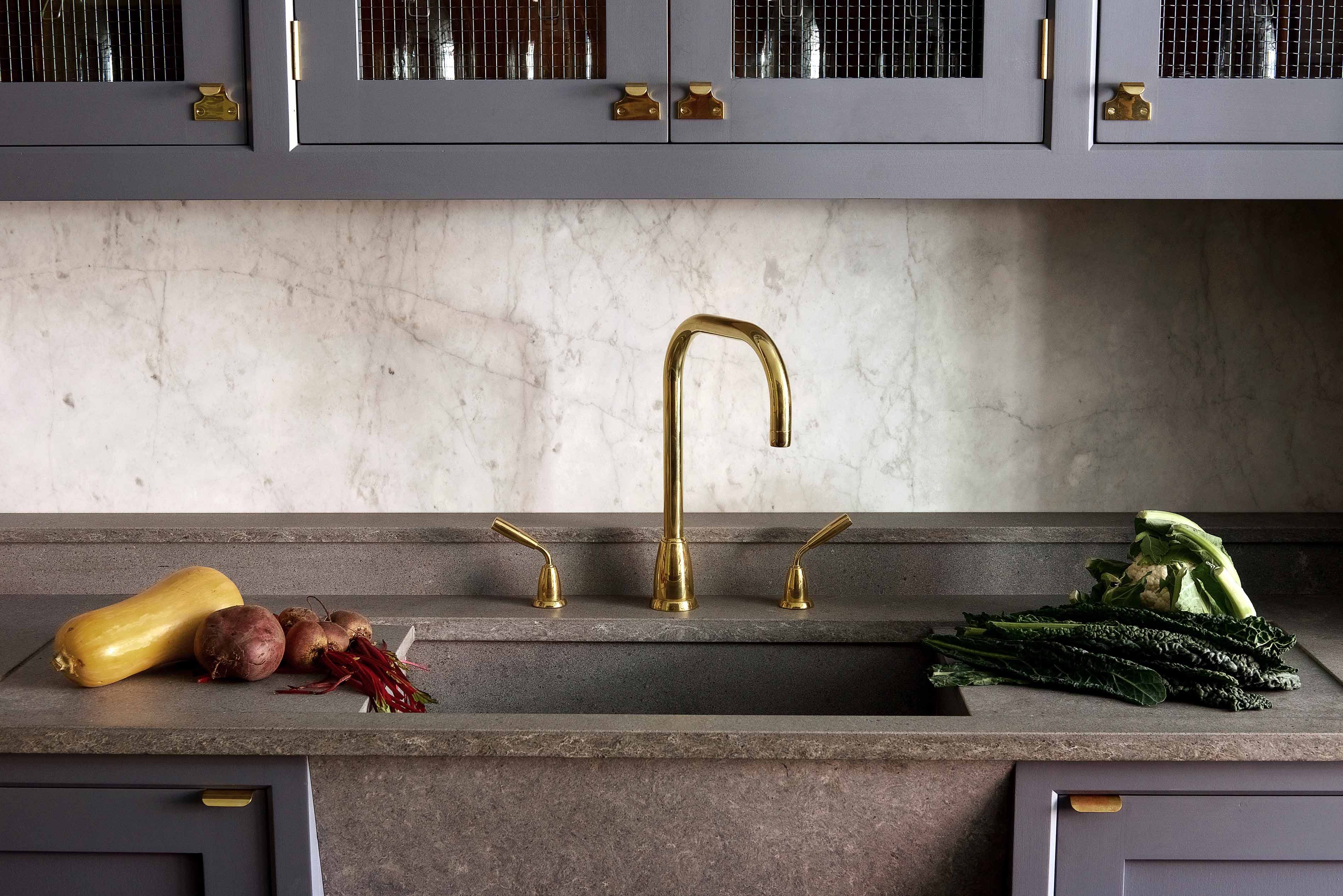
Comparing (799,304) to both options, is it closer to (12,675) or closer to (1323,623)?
(1323,623)

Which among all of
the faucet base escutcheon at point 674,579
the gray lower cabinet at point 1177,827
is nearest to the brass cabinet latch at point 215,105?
the faucet base escutcheon at point 674,579

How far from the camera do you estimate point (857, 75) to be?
1.41 metres

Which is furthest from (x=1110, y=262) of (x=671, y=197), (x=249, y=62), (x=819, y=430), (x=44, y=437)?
(x=44, y=437)

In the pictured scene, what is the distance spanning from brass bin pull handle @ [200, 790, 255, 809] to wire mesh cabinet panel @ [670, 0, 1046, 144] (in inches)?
36.6

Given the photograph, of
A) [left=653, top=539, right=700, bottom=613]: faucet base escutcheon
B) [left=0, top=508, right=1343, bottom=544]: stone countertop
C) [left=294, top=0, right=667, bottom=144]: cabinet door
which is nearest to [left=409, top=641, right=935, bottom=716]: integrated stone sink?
[left=653, top=539, right=700, bottom=613]: faucet base escutcheon

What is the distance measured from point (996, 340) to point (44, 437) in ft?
4.94

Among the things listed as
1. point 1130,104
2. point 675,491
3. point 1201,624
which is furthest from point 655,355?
point 1201,624

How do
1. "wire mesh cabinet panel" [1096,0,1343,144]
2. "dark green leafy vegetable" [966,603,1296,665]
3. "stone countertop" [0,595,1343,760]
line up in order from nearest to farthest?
"stone countertop" [0,595,1343,760]
"dark green leafy vegetable" [966,603,1296,665]
"wire mesh cabinet panel" [1096,0,1343,144]

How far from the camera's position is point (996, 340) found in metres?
1.75

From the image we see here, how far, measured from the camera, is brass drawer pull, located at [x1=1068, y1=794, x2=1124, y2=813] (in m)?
1.18

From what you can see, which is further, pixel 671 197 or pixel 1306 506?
pixel 1306 506

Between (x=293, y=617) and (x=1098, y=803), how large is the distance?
0.95 meters

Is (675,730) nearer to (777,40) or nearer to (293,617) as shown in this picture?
(293,617)

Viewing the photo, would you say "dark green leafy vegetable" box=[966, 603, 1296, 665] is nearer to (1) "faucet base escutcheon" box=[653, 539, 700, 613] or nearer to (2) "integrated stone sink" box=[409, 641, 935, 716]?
(2) "integrated stone sink" box=[409, 641, 935, 716]
